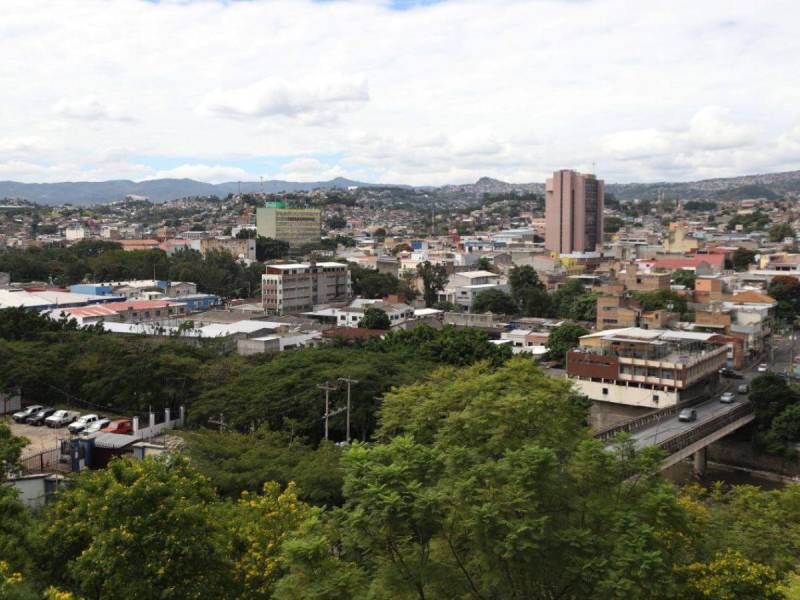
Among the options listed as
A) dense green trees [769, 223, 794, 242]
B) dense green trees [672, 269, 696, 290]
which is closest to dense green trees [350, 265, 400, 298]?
dense green trees [672, 269, 696, 290]

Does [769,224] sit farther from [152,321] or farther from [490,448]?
[490,448]

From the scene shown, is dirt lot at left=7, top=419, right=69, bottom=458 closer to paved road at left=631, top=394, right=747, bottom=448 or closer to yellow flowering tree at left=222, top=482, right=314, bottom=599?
yellow flowering tree at left=222, top=482, right=314, bottom=599

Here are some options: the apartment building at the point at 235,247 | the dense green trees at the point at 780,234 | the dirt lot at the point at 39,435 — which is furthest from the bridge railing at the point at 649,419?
the dense green trees at the point at 780,234

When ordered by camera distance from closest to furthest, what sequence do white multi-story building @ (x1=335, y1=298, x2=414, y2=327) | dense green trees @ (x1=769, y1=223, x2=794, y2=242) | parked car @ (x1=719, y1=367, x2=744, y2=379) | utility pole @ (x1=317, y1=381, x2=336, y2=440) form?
utility pole @ (x1=317, y1=381, x2=336, y2=440) < parked car @ (x1=719, y1=367, x2=744, y2=379) < white multi-story building @ (x1=335, y1=298, x2=414, y2=327) < dense green trees @ (x1=769, y1=223, x2=794, y2=242)

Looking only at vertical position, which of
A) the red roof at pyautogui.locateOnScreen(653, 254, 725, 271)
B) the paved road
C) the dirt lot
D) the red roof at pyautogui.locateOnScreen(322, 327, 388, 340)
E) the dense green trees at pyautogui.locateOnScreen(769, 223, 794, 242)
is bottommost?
the paved road

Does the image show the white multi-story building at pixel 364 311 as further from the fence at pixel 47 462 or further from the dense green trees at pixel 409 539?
the dense green trees at pixel 409 539

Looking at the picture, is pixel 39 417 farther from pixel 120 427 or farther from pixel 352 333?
pixel 352 333

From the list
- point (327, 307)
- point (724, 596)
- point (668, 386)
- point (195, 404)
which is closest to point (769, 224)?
point (327, 307)
